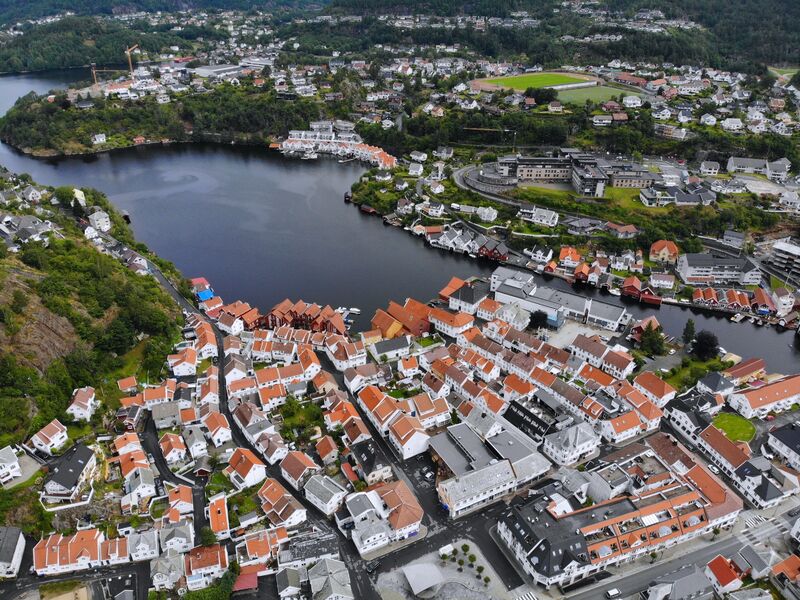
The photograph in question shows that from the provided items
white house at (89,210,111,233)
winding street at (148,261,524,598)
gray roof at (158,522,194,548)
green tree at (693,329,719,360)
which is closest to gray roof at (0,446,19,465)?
gray roof at (158,522,194,548)

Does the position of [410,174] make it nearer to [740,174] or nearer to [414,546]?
[740,174]

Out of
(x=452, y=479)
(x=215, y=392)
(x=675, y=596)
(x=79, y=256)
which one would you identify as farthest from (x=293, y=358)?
(x=675, y=596)

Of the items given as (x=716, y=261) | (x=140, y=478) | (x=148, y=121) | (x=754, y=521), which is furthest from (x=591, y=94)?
(x=140, y=478)

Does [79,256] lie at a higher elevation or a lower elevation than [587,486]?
higher

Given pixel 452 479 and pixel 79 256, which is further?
pixel 79 256

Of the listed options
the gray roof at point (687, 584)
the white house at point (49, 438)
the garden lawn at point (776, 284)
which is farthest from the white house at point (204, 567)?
the garden lawn at point (776, 284)

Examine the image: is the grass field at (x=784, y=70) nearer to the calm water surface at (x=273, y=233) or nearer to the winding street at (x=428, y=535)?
the calm water surface at (x=273, y=233)

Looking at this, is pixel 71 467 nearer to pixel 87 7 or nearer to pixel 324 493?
pixel 324 493
